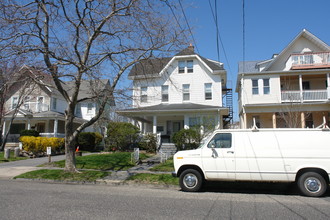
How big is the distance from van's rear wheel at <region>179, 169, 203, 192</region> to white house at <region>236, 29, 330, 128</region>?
15351 mm

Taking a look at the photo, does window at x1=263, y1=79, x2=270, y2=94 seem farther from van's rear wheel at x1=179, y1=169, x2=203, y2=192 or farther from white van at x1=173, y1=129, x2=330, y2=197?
van's rear wheel at x1=179, y1=169, x2=203, y2=192

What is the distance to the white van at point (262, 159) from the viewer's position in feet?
25.3

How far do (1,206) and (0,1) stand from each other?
25.5ft

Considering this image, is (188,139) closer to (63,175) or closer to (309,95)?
(63,175)

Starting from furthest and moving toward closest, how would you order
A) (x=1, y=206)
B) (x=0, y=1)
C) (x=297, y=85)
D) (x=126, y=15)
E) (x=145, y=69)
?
(x=297, y=85), (x=145, y=69), (x=126, y=15), (x=0, y=1), (x=1, y=206)

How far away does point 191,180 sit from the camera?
846 centimetres

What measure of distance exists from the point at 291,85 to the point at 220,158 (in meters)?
20.0

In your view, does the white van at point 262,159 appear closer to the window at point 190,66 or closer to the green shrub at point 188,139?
the green shrub at point 188,139

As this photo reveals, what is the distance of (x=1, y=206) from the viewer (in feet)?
20.8

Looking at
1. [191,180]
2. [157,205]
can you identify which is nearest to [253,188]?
[191,180]

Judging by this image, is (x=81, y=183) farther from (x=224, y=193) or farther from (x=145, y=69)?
(x=145, y=69)

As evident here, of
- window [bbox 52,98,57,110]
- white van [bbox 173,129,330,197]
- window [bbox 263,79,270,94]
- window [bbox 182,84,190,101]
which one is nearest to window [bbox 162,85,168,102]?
window [bbox 182,84,190,101]

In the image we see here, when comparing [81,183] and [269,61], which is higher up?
[269,61]

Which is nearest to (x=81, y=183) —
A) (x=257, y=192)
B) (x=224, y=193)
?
(x=224, y=193)
